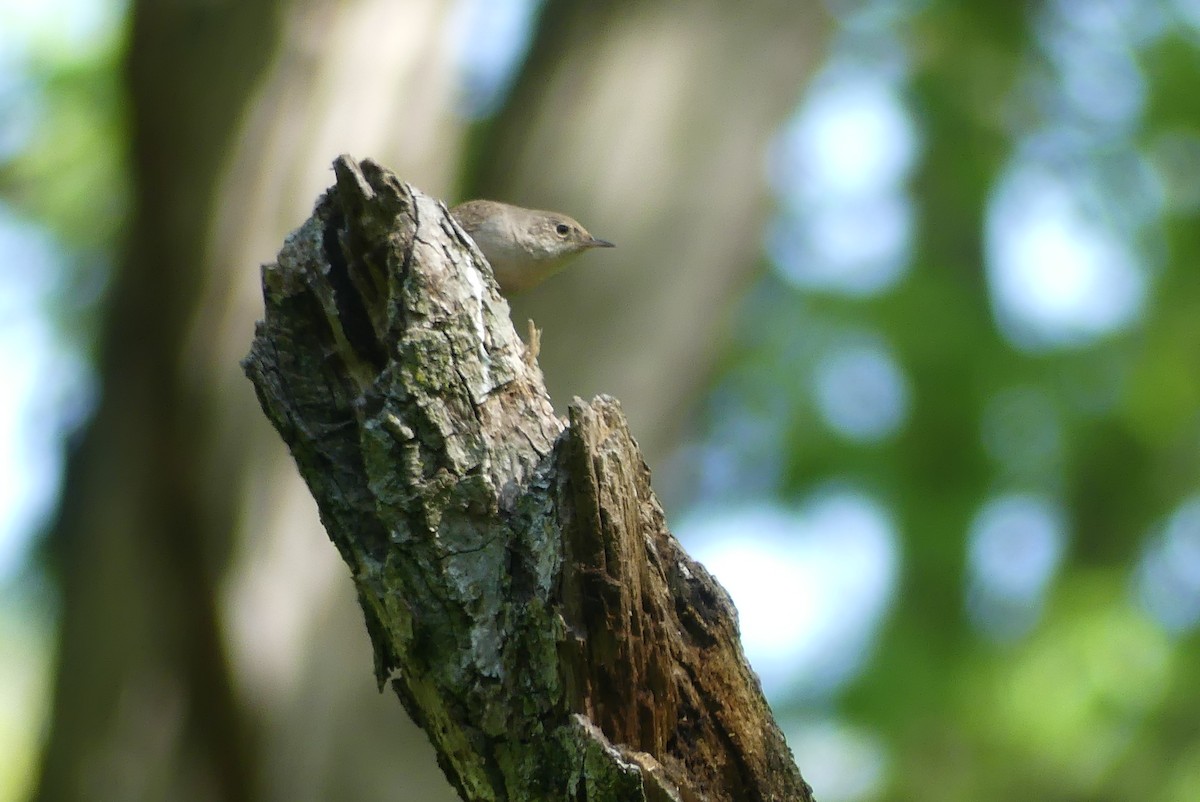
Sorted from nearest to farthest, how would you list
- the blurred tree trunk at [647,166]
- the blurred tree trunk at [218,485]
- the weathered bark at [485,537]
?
the weathered bark at [485,537] < the blurred tree trunk at [218,485] < the blurred tree trunk at [647,166]

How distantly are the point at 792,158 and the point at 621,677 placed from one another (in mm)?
10254

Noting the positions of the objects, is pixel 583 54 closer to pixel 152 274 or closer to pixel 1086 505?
pixel 152 274

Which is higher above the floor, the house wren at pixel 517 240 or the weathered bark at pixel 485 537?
the house wren at pixel 517 240

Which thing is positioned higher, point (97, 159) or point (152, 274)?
point (97, 159)

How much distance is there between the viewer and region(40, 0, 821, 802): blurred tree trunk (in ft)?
15.8

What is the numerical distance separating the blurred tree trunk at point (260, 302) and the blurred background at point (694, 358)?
0.02 m

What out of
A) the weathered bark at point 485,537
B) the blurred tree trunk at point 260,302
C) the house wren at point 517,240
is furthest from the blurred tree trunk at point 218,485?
the weathered bark at point 485,537

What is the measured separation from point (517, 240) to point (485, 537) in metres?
2.79

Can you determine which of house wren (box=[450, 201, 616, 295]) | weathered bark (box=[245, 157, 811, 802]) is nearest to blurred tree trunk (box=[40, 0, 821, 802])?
house wren (box=[450, 201, 616, 295])

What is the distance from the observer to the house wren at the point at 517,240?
478 centimetres

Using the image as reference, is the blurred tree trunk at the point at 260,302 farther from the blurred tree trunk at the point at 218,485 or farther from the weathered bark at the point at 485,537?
the weathered bark at the point at 485,537

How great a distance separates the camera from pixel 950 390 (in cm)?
1163

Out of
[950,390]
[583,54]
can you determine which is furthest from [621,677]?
[950,390]

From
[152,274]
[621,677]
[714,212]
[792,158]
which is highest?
[792,158]
